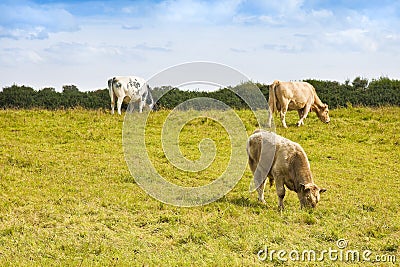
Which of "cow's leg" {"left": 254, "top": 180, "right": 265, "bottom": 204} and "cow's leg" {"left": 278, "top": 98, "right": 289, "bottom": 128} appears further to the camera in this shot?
"cow's leg" {"left": 278, "top": 98, "right": 289, "bottom": 128}

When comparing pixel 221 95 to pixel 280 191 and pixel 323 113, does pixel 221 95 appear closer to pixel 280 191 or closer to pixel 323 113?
pixel 323 113

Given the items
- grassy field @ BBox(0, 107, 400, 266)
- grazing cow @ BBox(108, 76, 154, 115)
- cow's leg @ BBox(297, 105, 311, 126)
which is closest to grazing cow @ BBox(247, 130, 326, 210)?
grassy field @ BBox(0, 107, 400, 266)

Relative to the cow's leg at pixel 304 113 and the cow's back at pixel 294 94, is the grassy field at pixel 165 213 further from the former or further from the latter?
the cow's back at pixel 294 94

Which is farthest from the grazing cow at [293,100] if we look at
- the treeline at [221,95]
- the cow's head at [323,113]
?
the treeline at [221,95]

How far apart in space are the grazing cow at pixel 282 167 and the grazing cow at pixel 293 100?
33.1 feet

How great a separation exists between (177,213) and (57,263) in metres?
3.33

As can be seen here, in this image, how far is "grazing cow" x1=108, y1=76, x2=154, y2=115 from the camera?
2497 cm

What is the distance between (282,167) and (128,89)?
15.9 meters

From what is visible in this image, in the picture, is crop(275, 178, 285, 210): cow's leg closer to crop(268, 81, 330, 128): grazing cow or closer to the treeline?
crop(268, 81, 330, 128): grazing cow

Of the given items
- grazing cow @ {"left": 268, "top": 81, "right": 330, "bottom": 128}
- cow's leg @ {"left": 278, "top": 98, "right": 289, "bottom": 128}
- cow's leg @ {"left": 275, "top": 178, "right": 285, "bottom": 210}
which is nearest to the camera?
cow's leg @ {"left": 275, "top": 178, "right": 285, "bottom": 210}

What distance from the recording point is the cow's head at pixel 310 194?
33.9ft

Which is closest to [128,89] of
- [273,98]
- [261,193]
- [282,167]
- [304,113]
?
[273,98]

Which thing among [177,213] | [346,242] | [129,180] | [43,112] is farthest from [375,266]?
[43,112]

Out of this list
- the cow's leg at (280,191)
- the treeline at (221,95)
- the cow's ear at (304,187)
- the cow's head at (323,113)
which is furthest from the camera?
the treeline at (221,95)
